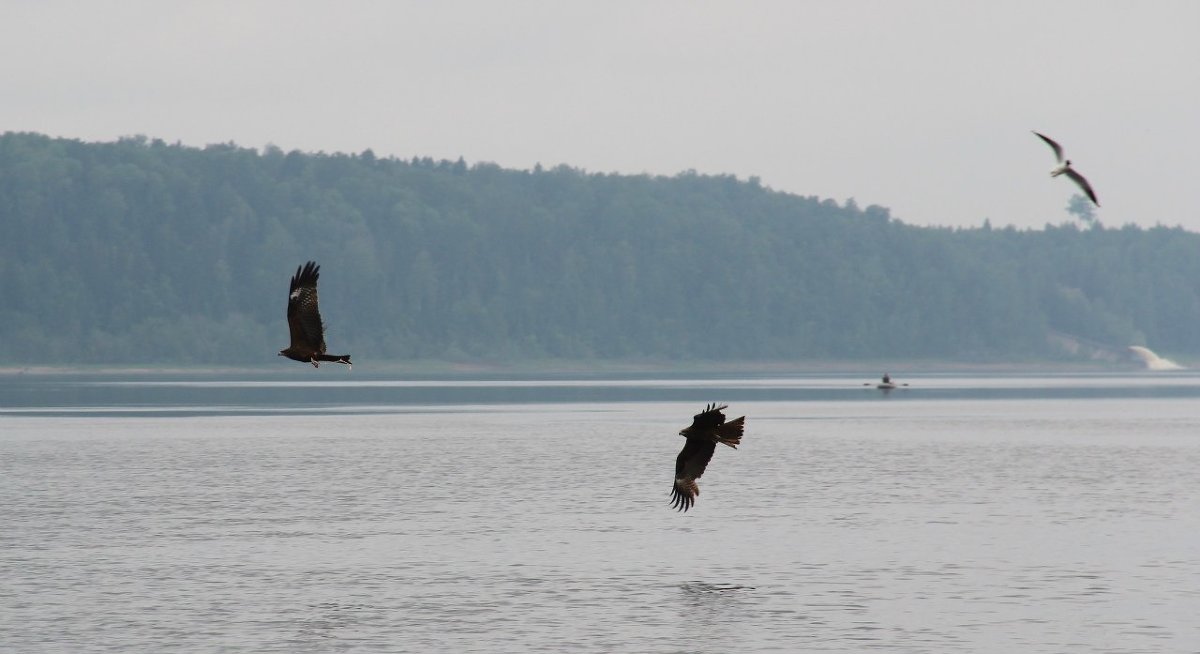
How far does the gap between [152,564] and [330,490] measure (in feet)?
69.0

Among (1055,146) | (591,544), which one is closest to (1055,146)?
(1055,146)

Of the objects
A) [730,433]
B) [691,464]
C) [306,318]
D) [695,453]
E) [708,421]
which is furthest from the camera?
[691,464]

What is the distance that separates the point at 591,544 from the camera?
151ft

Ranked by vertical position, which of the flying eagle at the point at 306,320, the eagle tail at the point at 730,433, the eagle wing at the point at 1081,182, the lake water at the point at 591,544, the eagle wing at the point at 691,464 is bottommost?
the lake water at the point at 591,544

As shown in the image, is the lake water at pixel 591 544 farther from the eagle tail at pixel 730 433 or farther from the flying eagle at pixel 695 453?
the eagle tail at pixel 730 433

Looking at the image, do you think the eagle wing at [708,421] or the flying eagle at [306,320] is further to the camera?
the eagle wing at [708,421]

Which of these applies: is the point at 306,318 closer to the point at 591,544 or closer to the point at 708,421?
the point at 708,421

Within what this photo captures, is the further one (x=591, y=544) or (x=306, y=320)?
(x=591, y=544)

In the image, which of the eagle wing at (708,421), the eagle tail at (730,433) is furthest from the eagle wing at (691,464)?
the eagle tail at (730,433)

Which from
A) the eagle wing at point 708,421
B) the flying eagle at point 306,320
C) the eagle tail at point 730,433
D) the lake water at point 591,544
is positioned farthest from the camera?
the lake water at point 591,544

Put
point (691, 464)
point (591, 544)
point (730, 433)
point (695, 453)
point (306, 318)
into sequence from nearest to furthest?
point (730, 433) < point (306, 318) < point (695, 453) < point (691, 464) < point (591, 544)

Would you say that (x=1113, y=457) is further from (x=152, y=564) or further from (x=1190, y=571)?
(x=152, y=564)

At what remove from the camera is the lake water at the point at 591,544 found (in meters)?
33.5

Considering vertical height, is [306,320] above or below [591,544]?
above
